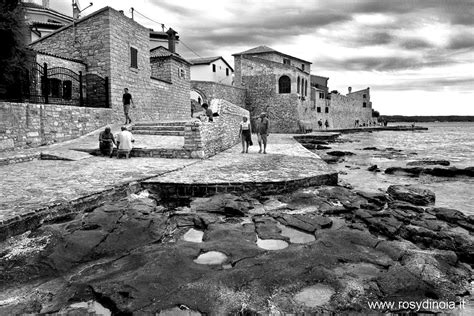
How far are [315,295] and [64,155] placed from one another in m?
9.87

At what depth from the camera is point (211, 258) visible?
12.4ft

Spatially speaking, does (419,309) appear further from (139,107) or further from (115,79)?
(139,107)

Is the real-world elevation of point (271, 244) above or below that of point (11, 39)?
below

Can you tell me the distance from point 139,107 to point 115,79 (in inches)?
109

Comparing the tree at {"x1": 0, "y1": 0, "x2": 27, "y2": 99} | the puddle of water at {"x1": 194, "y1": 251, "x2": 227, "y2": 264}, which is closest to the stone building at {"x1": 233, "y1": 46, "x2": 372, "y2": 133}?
the tree at {"x1": 0, "y1": 0, "x2": 27, "y2": 99}

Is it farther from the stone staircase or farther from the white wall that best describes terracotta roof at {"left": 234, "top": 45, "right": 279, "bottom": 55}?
the stone staircase

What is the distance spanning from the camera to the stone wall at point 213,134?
36.1 ft

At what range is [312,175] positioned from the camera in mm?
8234

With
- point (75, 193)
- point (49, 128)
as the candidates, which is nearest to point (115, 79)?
point (49, 128)

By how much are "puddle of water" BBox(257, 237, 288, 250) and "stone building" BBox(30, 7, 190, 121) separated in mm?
14737

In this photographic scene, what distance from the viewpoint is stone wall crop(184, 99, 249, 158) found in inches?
433

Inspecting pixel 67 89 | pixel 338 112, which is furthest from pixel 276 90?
pixel 67 89

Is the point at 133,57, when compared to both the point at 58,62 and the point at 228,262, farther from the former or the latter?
the point at 228,262

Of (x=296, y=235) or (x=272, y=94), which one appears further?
(x=272, y=94)
